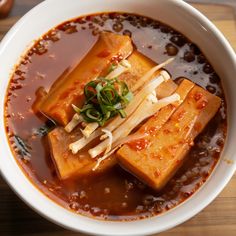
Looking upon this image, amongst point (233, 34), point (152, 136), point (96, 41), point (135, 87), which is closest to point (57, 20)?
point (96, 41)

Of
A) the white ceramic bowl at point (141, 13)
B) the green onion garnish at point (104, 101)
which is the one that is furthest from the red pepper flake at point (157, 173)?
the green onion garnish at point (104, 101)

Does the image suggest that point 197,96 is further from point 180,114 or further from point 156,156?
point 156,156

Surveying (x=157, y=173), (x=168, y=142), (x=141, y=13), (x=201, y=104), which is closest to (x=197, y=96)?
(x=201, y=104)

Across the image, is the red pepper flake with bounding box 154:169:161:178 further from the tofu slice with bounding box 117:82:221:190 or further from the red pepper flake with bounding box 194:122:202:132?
the red pepper flake with bounding box 194:122:202:132

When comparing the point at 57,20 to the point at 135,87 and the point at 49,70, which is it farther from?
the point at 135,87

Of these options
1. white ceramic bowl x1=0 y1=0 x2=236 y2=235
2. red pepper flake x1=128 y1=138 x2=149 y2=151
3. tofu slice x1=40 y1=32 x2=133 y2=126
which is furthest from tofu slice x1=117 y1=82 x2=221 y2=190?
tofu slice x1=40 y1=32 x2=133 y2=126

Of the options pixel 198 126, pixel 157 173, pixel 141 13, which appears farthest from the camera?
pixel 141 13

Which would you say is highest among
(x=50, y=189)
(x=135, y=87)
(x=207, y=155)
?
(x=135, y=87)
